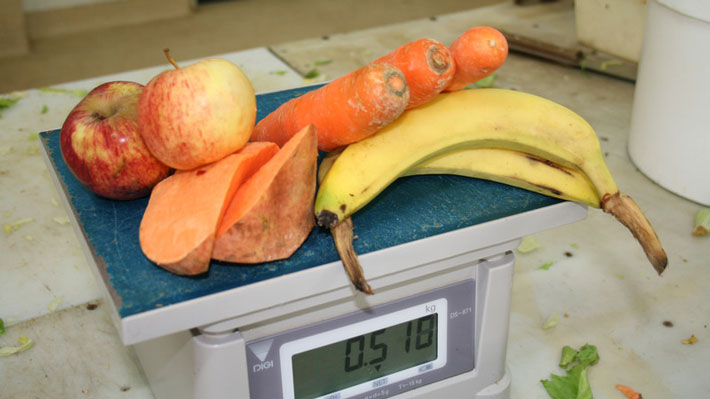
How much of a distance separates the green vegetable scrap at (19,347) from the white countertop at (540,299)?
13 millimetres

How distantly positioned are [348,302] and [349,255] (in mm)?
103

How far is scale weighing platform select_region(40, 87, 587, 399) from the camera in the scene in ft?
2.34

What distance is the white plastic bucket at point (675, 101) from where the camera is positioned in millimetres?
1344

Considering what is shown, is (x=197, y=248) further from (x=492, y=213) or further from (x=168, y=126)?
(x=492, y=213)

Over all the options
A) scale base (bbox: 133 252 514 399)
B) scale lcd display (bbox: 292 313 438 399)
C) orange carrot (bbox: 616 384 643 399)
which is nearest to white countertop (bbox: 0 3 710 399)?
orange carrot (bbox: 616 384 643 399)

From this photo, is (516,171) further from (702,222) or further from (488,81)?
(488,81)

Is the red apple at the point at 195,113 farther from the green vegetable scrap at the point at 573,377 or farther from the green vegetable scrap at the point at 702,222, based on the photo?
the green vegetable scrap at the point at 702,222

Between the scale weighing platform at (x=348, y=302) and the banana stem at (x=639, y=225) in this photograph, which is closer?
the scale weighing platform at (x=348, y=302)

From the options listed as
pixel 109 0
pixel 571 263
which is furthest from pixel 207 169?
pixel 109 0

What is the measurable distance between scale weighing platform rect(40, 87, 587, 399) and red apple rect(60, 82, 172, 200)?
0.12ft

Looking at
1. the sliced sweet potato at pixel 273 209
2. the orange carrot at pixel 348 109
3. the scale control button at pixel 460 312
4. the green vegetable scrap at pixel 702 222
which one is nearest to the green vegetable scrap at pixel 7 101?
the orange carrot at pixel 348 109

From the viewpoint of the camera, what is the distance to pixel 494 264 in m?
0.86

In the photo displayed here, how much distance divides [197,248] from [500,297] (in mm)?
382

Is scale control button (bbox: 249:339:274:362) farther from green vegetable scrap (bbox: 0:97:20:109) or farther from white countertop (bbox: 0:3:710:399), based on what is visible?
green vegetable scrap (bbox: 0:97:20:109)
